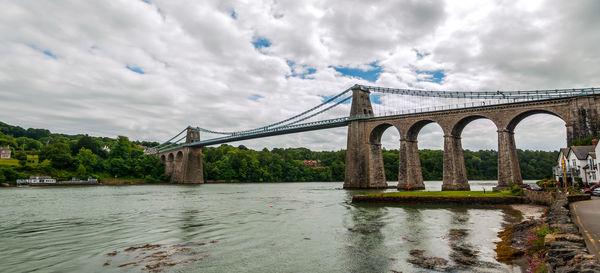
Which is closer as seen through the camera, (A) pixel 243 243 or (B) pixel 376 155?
(A) pixel 243 243

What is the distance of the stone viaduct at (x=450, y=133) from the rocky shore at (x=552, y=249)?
81.3ft

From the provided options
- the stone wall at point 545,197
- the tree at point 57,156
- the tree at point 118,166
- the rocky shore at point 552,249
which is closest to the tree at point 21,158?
the tree at point 57,156

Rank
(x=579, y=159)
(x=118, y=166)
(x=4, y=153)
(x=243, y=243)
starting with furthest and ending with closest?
(x=118, y=166) < (x=4, y=153) < (x=579, y=159) < (x=243, y=243)

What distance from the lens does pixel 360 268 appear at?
8180 millimetres

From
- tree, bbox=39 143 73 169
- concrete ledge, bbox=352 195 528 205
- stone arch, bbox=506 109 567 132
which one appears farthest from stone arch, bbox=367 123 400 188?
tree, bbox=39 143 73 169

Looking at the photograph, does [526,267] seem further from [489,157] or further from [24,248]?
[489,157]

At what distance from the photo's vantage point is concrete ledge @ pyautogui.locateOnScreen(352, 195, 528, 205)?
22061mm

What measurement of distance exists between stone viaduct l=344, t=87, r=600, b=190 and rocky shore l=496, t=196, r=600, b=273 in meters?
24.8

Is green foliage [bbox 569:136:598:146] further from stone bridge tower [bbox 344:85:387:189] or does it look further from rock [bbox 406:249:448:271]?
rock [bbox 406:249:448:271]

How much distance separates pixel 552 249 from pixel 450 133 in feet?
120

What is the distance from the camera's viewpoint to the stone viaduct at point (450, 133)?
3075 cm

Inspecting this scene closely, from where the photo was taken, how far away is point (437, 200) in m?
23.8

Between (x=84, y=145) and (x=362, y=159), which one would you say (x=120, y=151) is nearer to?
(x=84, y=145)

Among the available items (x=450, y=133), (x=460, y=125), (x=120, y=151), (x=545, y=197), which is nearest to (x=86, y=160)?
(x=120, y=151)
